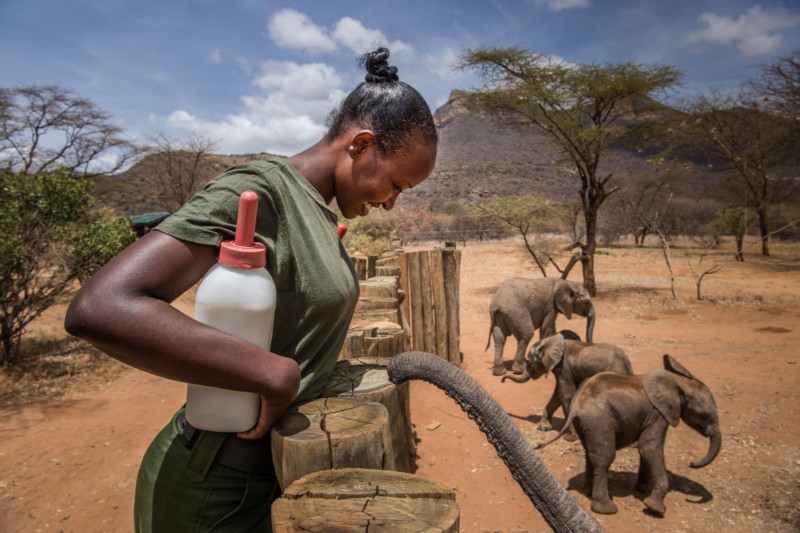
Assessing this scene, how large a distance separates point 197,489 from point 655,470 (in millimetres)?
3788

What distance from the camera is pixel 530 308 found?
677cm

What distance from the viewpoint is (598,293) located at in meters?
12.5

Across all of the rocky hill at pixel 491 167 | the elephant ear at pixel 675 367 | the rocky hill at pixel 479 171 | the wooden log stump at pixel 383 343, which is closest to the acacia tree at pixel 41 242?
the wooden log stump at pixel 383 343

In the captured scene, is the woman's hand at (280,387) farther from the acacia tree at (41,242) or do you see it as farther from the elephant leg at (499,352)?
the acacia tree at (41,242)

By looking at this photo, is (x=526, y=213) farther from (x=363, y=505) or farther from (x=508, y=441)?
(x=363, y=505)

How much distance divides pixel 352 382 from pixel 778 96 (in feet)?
74.8

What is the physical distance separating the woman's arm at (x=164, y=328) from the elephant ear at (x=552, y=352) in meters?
4.24

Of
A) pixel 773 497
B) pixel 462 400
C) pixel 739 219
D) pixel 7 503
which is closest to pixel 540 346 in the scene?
pixel 773 497

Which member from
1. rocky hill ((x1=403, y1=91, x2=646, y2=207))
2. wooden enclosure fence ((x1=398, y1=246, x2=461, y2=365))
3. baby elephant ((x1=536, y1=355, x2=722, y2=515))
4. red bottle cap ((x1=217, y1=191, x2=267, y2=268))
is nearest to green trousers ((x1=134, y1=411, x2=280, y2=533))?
red bottle cap ((x1=217, y1=191, x2=267, y2=268))

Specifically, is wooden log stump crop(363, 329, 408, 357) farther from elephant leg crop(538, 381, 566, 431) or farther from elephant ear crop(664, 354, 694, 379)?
elephant leg crop(538, 381, 566, 431)

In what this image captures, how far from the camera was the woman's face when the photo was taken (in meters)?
1.25

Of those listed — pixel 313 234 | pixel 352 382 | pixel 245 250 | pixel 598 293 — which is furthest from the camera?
pixel 598 293

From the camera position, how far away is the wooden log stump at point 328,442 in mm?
921

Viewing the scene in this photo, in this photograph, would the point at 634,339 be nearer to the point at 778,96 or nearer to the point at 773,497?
the point at 773,497
